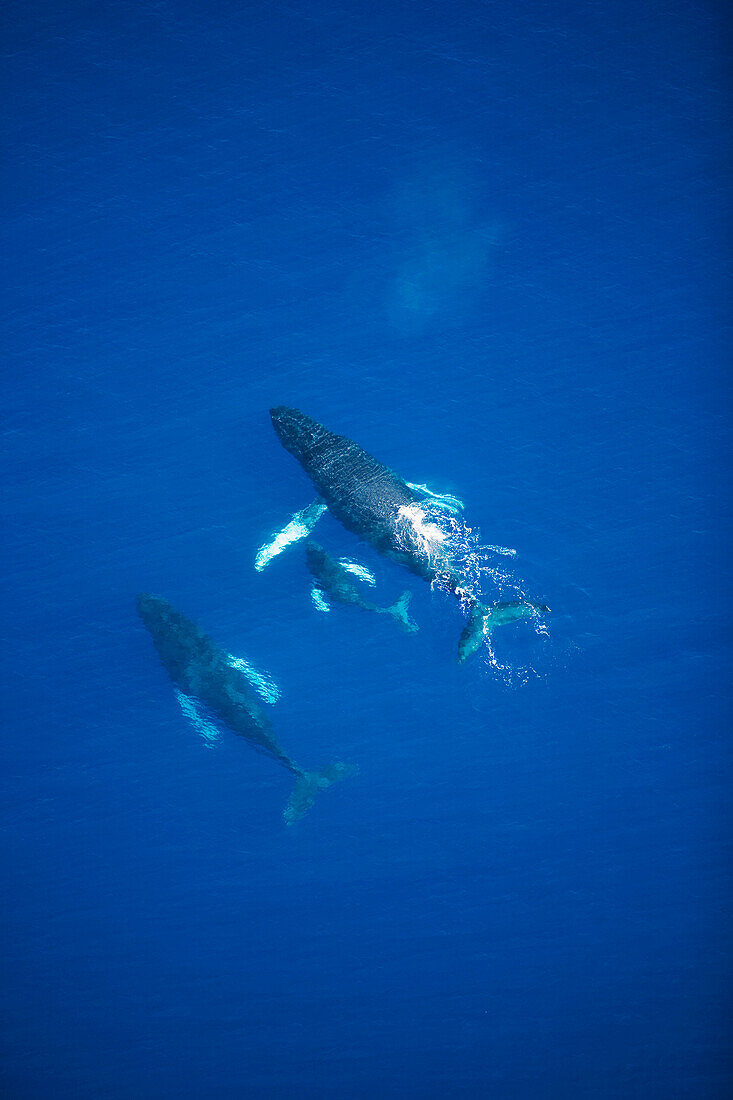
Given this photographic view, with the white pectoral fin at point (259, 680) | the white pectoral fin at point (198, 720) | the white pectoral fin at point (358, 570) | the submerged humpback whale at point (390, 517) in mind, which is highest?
the submerged humpback whale at point (390, 517)

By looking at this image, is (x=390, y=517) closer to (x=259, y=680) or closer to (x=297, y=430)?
(x=297, y=430)

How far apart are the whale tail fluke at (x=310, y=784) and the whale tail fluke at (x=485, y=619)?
3721 millimetres

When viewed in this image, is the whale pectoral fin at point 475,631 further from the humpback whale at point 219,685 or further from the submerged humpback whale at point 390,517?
the humpback whale at point 219,685

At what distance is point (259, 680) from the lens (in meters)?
20.0

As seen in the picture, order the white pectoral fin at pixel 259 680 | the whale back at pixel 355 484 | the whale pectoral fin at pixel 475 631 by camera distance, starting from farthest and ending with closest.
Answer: the white pectoral fin at pixel 259 680
the whale back at pixel 355 484
the whale pectoral fin at pixel 475 631

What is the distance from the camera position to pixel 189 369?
2156 cm

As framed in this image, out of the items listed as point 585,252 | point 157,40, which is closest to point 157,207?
point 157,40

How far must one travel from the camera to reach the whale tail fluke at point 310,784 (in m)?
19.7

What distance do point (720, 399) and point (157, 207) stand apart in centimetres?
1491

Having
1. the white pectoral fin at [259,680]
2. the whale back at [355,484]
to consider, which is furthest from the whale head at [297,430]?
the white pectoral fin at [259,680]

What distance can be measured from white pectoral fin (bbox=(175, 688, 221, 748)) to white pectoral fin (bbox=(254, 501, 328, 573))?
3426mm

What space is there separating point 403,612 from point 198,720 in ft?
17.6

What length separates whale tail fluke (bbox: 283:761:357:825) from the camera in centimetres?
1969

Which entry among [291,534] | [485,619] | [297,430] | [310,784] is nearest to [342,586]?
[291,534]
